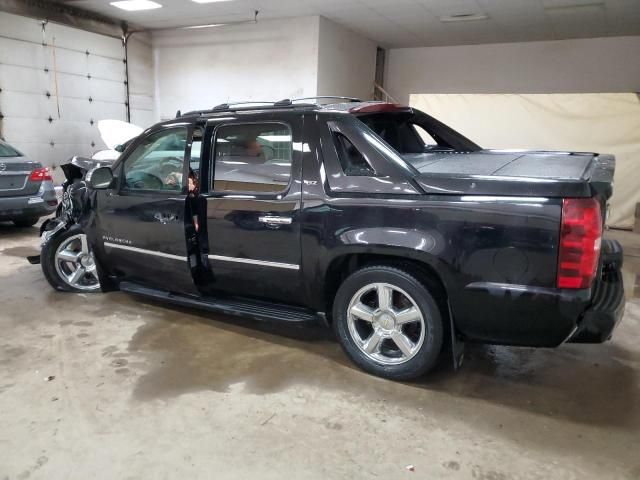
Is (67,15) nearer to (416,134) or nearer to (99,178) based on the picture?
(99,178)

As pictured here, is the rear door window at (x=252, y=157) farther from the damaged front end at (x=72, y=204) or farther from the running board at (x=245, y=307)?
A: the damaged front end at (x=72, y=204)

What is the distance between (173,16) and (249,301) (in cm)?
899

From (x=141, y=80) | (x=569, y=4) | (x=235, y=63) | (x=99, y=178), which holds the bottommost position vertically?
(x=99, y=178)

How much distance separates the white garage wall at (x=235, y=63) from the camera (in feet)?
33.6

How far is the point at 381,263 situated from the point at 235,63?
931 centimetres

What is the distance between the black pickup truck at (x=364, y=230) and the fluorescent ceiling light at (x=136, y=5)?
6799 millimetres

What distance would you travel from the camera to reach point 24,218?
7.10 meters

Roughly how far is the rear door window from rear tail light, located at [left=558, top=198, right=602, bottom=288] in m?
1.62

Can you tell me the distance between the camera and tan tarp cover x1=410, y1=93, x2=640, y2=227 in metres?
8.16

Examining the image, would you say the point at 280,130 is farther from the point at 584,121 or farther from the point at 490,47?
the point at 490,47

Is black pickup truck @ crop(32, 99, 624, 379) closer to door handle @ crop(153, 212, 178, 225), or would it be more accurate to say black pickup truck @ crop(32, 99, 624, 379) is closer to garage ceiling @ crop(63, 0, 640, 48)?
door handle @ crop(153, 212, 178, 225)

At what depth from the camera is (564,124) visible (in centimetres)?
846

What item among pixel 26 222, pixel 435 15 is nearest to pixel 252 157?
pixel 26 222

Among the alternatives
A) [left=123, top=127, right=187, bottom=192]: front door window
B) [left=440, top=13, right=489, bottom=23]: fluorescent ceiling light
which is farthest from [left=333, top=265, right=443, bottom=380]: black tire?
[left=440, top=13, right=489, bottom=23]: fluorescent ceiling light
